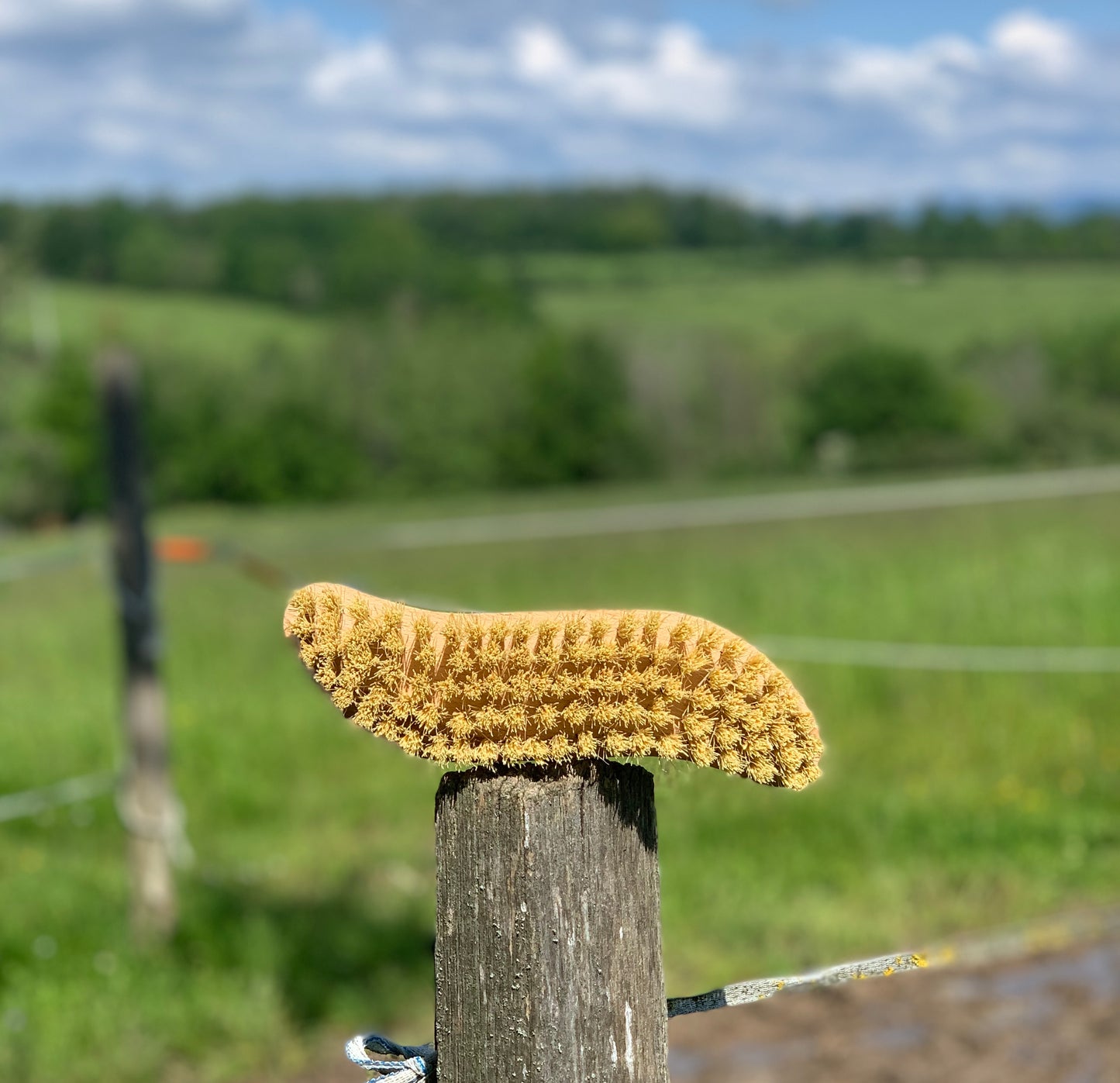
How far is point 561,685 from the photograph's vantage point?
1118mm

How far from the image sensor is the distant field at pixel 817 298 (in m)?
42.1

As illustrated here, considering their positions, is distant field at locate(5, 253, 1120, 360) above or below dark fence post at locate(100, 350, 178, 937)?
above

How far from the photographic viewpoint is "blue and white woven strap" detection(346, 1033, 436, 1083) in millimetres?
1260

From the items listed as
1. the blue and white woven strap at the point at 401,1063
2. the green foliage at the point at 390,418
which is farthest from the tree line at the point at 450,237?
the blue and white woven strap at the point at 401,1063

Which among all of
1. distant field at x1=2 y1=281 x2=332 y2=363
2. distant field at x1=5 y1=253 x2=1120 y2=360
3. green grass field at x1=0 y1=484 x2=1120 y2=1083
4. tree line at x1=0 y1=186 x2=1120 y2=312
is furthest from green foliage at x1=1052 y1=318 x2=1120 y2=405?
tree line at x1=0 y1=186 x2=1120 y2=312

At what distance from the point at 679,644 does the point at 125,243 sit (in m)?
45.8

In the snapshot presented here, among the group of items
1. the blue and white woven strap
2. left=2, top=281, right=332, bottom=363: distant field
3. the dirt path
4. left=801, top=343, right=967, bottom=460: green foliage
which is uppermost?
left=2, top=281, right=332, bottom=363: distant field

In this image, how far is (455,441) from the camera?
35.2 meters

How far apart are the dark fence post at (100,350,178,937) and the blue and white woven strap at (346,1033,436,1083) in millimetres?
3844

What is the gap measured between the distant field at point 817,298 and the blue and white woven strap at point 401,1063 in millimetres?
35537

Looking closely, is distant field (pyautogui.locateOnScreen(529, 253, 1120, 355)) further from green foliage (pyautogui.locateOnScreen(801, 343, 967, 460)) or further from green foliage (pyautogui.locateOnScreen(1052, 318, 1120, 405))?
green foliage (pyautogui.locateOnScreen(1052, 318, 1120, 405))

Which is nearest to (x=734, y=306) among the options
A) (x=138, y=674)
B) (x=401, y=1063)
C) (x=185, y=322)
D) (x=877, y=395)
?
(x=877, y=395)

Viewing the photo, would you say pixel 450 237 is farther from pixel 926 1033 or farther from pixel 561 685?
pixel 561 685

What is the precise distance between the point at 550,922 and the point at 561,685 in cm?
22
